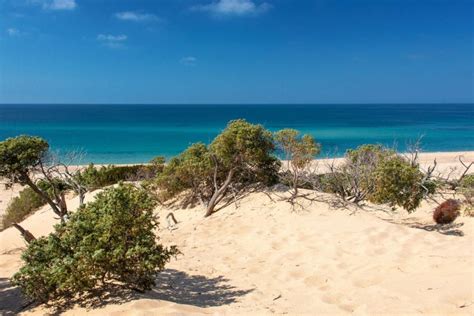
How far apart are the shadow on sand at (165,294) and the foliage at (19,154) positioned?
11.0 ft

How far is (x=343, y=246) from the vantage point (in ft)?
29.4

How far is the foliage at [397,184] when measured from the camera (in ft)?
36.0

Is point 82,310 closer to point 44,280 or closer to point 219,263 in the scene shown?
point 44,280

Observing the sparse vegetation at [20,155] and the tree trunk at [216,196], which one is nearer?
the sparse vegetation at [20,155]

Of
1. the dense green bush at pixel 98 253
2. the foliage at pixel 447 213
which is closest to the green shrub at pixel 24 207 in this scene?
the dense green bush at pixel 98 253

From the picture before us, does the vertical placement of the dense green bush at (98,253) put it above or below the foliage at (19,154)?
below

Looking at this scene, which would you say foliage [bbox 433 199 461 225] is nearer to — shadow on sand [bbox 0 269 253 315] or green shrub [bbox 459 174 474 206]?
green shrub [bbox 459 174 474 206]

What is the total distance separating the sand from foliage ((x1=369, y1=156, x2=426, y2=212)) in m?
0.86

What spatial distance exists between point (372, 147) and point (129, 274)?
35.6 ft

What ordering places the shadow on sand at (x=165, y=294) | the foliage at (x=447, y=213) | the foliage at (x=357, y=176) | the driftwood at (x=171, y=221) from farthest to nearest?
1. the foliage at (x=357, y=176)
2. the driftwood at (x=171, y=221)
3. the foliage at (x=447, y=213)
4. the shadow on sand at (x=165, y=294)

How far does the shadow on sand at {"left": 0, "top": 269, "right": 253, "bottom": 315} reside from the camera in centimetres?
540

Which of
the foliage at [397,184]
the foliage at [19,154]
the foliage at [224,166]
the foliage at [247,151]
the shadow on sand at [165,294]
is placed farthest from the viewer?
the foliage at [224,166]

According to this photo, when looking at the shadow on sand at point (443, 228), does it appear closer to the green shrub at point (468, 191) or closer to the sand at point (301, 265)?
the sand at point (301, 265)

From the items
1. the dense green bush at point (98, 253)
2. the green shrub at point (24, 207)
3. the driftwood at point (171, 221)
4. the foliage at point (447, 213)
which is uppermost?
the dense green bush at point (98, 253)
